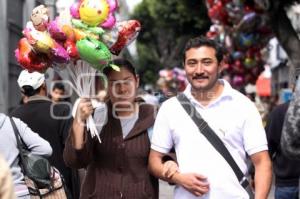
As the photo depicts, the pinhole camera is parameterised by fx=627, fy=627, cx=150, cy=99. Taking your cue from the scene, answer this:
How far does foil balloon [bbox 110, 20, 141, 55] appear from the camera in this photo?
3.91 metres

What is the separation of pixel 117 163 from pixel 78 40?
0.79 metres

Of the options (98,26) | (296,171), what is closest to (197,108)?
(98,26)

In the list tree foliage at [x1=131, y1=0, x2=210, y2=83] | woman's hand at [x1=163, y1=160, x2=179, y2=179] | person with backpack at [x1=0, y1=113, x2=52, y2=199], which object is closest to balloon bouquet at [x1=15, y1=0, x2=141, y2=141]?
person with backpack at [x1=0, y1=113, x2=52, y2=199]

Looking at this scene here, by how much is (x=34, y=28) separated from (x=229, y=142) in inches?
57.1


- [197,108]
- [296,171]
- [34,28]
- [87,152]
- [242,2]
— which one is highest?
[242,2]

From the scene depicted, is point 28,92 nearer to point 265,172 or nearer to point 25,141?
point 25,141

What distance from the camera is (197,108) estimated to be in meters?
3.59

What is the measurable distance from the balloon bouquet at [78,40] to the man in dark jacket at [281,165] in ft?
6.42

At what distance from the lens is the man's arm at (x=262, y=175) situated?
3.43 m

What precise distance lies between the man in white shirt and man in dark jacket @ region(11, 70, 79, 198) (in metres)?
1.78

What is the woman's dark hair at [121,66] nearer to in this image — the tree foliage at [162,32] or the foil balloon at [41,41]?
the foil balloon at [41,41]

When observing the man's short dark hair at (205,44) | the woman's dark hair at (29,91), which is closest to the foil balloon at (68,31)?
the man's short dark hair at (205,44)

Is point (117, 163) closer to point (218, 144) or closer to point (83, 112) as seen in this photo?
point (83, 112)

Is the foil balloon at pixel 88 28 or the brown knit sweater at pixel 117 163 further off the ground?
the foil balloon at pixel 88 28
